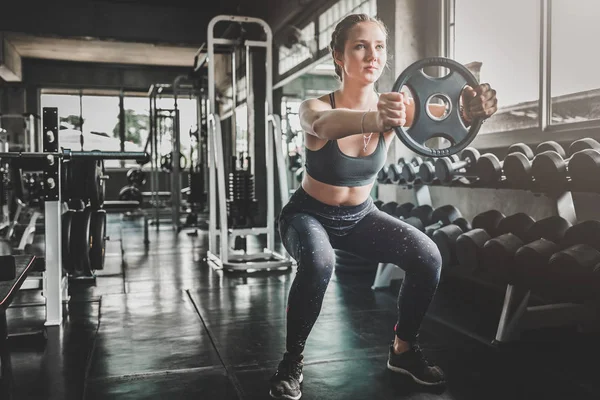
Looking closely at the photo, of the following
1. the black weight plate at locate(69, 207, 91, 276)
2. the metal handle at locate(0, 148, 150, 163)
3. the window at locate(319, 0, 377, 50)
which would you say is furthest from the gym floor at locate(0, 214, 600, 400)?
the window at locate(319, 0, 377, 50)

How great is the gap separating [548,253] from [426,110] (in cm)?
101

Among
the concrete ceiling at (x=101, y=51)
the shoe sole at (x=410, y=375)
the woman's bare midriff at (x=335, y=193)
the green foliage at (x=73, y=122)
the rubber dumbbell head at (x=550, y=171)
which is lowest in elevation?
the shoe sole at (x=410, y=375)

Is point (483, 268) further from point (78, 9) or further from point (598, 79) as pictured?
point (78, 9)

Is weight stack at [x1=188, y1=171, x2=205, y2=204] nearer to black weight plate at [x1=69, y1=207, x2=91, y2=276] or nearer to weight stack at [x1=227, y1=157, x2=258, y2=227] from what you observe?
weight stack at [x1=227, y1=157, x2=258, y2=227]

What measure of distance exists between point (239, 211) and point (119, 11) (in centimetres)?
461

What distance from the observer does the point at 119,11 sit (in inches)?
304

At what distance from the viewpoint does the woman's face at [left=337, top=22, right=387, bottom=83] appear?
168cm

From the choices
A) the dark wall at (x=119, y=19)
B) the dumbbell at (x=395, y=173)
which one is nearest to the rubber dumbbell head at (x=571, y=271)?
the dumbbell at (x=395, y=173)

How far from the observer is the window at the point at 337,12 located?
14.7ft

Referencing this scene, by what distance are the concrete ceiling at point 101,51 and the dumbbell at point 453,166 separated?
23.7 feet

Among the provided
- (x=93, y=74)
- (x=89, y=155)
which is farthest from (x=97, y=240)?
(x=93, y=74)

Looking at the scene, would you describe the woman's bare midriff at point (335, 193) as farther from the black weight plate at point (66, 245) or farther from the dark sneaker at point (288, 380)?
the black weight plate at point (66, 245)

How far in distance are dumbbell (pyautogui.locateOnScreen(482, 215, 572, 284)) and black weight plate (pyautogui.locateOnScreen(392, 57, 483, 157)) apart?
950 millimetres

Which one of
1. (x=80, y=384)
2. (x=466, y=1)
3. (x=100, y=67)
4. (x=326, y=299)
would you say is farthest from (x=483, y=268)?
(x=100, y=67)
